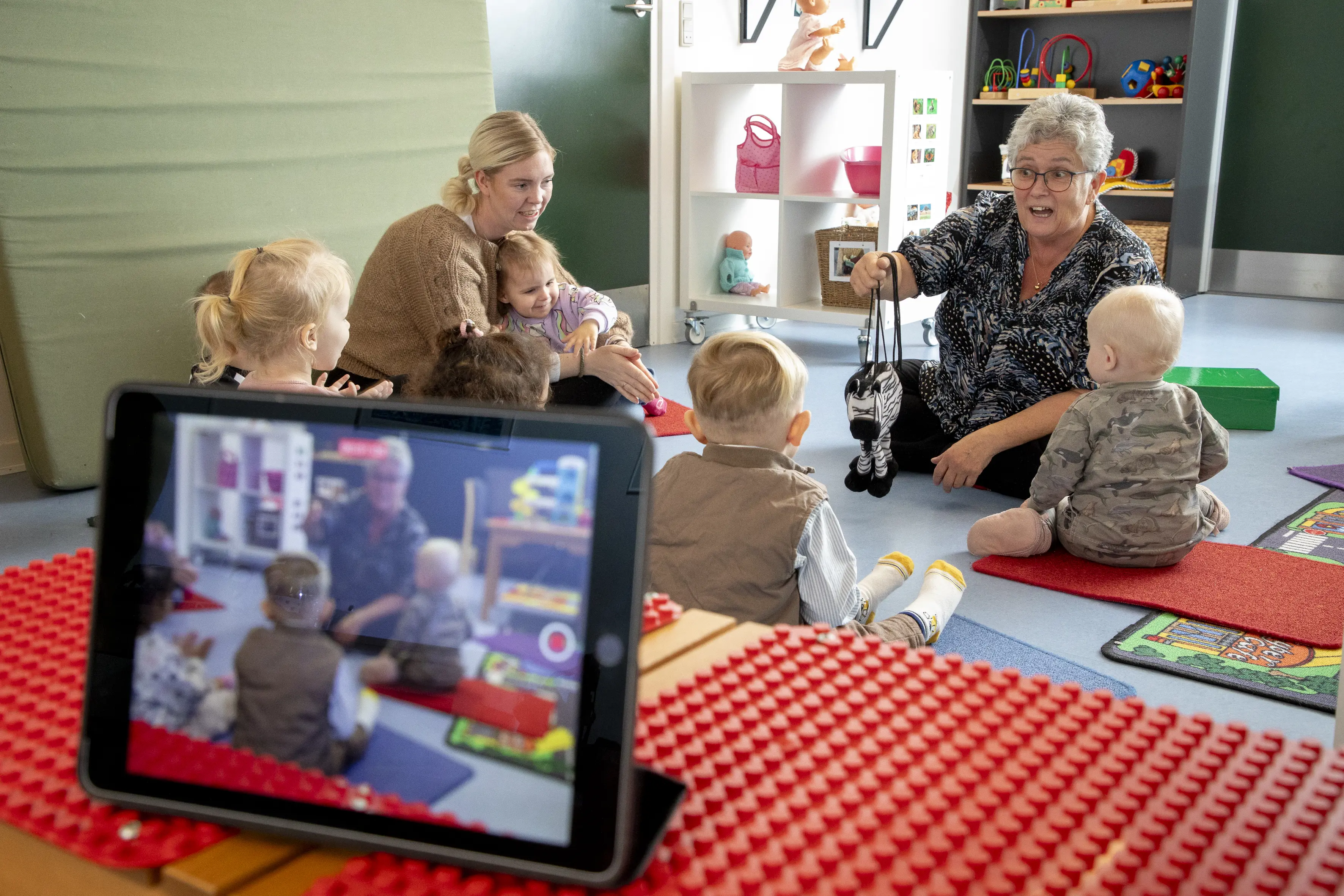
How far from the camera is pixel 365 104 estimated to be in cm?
329

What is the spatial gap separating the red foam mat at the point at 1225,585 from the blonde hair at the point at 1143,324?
43cm

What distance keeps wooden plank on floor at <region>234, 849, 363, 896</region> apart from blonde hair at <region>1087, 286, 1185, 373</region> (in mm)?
2047

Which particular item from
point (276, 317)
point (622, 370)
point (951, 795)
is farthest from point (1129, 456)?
point (951, 795)

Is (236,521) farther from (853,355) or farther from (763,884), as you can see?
(853,355)

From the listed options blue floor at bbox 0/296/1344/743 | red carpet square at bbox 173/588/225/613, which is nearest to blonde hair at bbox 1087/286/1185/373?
blue floor at bbox 0/296/1344/743

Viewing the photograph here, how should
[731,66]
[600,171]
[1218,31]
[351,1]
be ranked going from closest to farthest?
[351,1]
[600,171]
[731,66]
[1218,31]

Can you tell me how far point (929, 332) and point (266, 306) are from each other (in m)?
3.40

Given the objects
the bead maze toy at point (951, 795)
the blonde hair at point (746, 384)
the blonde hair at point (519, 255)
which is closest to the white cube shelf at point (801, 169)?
the blonde hair at point (519, 255)

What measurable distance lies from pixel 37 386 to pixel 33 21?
2.78 feet

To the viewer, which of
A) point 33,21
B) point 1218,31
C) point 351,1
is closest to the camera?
point 33,21

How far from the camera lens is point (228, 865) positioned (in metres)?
0.55

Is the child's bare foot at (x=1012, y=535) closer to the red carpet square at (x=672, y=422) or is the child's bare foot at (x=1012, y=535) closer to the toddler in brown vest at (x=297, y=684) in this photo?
the red carpet square at (x=672, y=422)

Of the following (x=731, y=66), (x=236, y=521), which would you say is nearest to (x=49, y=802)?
(x=236, y=521)

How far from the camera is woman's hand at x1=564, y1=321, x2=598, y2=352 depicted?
2.62 meters
